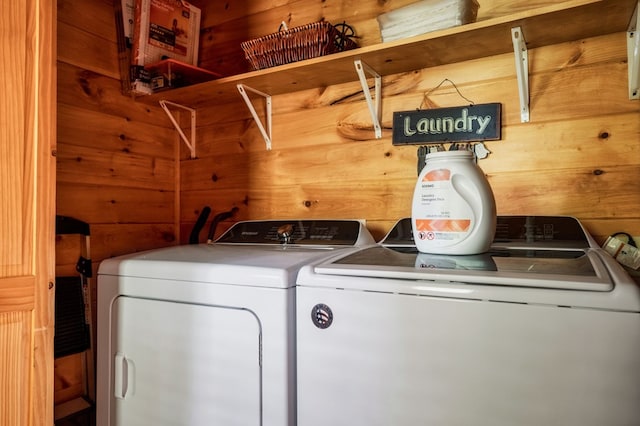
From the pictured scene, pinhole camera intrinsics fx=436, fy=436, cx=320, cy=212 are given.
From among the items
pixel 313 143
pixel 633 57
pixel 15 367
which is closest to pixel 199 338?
pixel 15 367

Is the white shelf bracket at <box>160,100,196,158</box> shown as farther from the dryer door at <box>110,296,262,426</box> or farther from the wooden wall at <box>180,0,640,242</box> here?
the dryer door at <box>110,296,262,426</box>

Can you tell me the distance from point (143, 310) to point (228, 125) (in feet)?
3.60

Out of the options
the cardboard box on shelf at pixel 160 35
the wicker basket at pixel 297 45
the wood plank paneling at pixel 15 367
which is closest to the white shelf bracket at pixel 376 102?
the wicker basket at pixel 297 45

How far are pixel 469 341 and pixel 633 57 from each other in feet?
3.56

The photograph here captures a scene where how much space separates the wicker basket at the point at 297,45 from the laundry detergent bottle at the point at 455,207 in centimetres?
65

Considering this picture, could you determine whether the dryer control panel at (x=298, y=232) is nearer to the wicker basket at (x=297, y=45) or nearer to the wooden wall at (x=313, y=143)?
the wooden wall at (x=313, y=143)

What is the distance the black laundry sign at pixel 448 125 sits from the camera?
1.51 meters

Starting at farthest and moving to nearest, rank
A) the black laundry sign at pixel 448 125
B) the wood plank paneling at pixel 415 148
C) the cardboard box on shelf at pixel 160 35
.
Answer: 1. the cardboard box on shelf at pixel 160 35
2. the black laundry sign at pixel 448 125
3. the wood plank paneling at pixel 415 148

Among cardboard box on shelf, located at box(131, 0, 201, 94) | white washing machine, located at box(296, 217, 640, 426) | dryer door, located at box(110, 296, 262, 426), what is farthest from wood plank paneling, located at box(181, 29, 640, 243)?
dryer door, located at box(110, 296, 262, 426)

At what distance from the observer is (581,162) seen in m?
1.41

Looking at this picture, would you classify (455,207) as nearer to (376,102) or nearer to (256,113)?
(376,102)

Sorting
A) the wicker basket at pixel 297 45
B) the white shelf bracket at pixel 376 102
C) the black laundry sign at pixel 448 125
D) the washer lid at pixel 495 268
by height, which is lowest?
the washer lid at pixel 495 268

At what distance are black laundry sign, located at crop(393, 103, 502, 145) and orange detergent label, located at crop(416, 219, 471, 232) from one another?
530 millimetres

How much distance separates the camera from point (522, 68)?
4.58 feet
